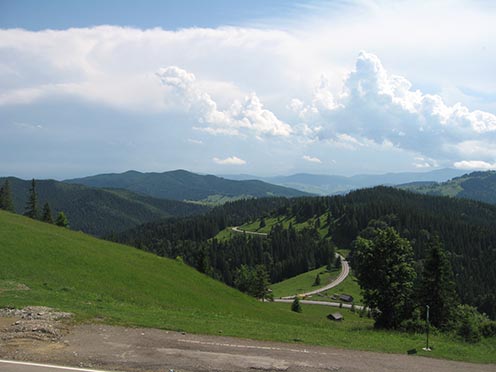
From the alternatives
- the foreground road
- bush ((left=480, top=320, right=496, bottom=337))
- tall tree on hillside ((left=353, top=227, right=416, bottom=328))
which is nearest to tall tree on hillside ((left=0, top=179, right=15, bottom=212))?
Answer: tall tree on hillside ((left=353, top=227, right=416, bottom=328))

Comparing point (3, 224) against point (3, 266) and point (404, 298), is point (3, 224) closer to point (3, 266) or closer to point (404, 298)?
point (3, 266)

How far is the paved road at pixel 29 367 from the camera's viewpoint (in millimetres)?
15302

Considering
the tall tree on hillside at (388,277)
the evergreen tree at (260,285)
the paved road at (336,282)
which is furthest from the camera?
the paved road at (336,282)

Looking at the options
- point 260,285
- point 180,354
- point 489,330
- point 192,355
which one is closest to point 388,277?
point 489,330

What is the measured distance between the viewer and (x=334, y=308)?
133m

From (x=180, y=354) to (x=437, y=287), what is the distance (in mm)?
37868

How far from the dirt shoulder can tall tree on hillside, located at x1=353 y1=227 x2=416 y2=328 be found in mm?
21480

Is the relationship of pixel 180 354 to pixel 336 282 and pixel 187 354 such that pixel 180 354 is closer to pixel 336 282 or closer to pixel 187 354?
pixel 187 354

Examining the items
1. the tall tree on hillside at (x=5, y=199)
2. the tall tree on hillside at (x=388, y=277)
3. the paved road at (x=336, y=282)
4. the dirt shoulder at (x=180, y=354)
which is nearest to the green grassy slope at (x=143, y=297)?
the dirt shoulder at (x=180, y=354)

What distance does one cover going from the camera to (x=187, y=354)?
722 inches

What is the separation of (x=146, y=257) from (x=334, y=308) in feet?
307

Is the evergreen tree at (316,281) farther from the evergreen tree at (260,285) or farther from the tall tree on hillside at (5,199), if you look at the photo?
the tall tree on hillside at (5,199)

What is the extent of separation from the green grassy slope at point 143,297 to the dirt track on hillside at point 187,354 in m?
Answer: 1.81

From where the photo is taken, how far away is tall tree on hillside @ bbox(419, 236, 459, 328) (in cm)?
4600
